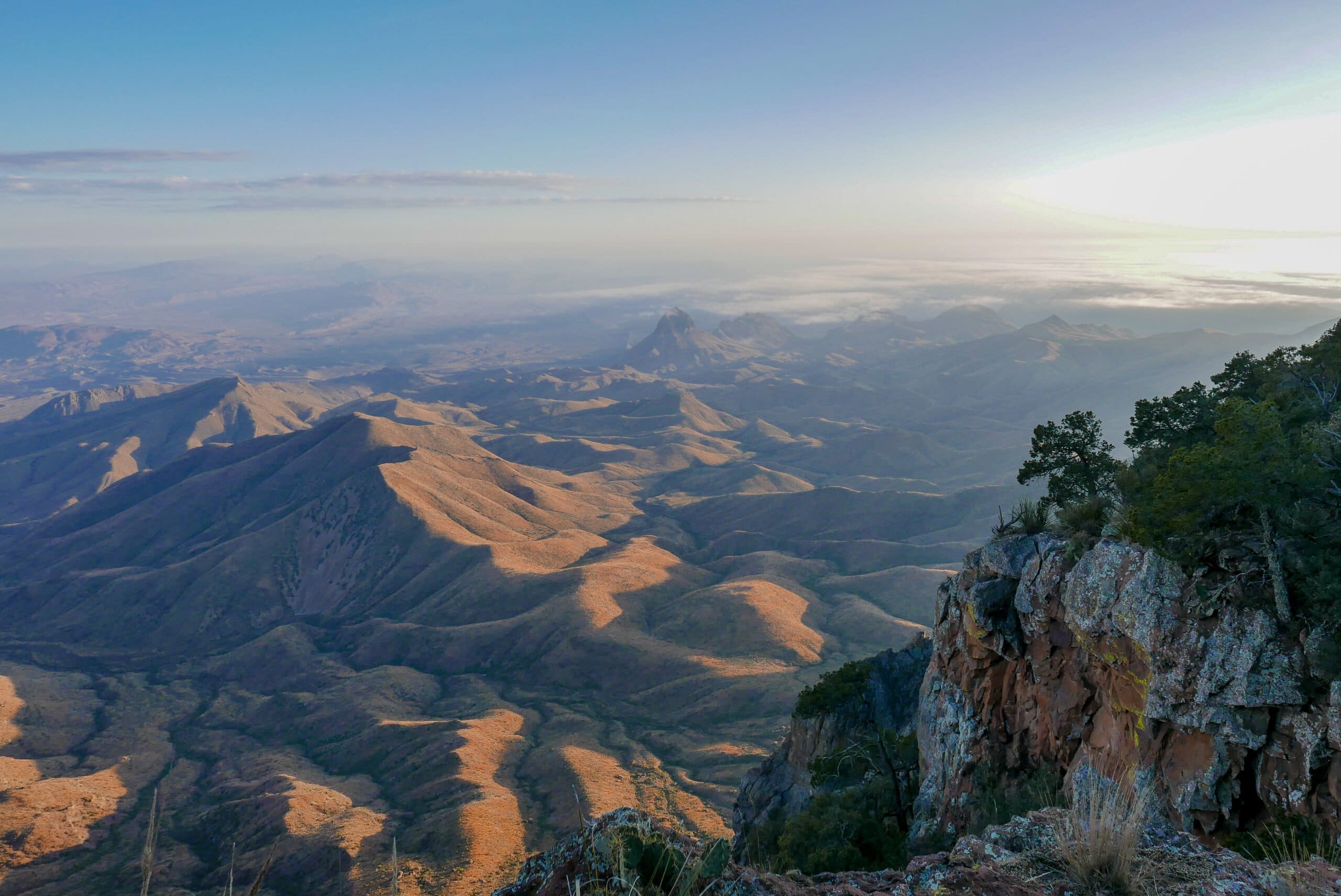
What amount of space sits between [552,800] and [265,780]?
42.7 metres

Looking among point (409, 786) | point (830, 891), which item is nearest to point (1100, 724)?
point (830, 891)

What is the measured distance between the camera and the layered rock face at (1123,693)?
18.5 meters

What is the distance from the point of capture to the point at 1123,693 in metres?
23.1

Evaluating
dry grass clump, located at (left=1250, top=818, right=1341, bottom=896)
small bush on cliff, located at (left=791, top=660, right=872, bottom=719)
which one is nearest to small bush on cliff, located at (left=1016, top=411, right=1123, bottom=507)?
dry grass clump, located at (left=1250, top=818, right=1341, bottom=896)

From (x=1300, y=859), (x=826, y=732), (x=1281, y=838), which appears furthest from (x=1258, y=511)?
(x=826, y=732)

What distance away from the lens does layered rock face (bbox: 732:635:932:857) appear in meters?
49.2

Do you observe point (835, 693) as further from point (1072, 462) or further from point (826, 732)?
point (1072, 462)

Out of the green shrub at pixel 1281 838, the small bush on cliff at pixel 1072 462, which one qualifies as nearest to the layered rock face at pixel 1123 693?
the green shrub at pixel 1281 838

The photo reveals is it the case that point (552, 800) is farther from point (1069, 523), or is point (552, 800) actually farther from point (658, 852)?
point (658, 852)

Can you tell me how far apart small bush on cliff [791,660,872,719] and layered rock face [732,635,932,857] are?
0.43 ft

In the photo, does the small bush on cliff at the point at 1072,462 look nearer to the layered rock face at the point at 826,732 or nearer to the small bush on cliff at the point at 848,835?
the small bush on cliff at the point at 848,835

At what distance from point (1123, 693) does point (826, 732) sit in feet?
98.7

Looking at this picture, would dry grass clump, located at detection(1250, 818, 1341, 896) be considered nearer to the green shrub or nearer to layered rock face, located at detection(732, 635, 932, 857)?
the green shrub

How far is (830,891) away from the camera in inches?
444
